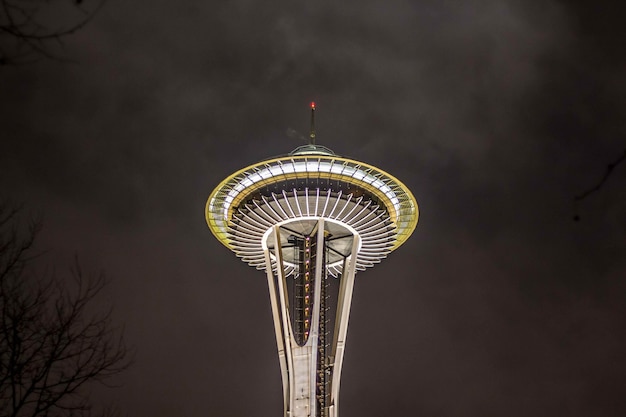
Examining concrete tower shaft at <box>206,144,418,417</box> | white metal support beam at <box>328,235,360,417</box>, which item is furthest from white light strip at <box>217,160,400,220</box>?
white metal support beam at <box>328,235,360,417</box>

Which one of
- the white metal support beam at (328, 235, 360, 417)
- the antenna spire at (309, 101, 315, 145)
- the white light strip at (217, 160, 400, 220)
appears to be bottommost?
the white metal support beam at (328, 235, 360, 417)

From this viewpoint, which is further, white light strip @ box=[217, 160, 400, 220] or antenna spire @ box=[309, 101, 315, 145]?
antenna spire @ box=[309, 101, 315, 145]

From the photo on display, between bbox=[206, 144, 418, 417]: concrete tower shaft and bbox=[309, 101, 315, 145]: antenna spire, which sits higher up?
bbox=[309, 101, 315, 145]: antenna spire

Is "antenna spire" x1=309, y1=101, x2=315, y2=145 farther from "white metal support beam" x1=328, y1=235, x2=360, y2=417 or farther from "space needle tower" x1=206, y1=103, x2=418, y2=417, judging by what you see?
"white metal support beam" x1=328, y1=235, x2=360, y2=417

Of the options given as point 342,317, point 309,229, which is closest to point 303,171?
point 309,229

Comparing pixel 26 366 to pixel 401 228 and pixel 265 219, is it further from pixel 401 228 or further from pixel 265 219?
pixel 401 228

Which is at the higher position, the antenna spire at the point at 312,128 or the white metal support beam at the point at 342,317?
the antenna spire at the point at 312,128

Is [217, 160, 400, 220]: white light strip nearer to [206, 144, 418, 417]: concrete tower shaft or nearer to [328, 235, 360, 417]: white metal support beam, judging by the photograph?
[206, 144, 418, 417]: concrete tower shaft

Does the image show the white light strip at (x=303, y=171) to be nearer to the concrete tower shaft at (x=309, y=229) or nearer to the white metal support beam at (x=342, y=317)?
the concrete tower shaft at (x=309, y=229)

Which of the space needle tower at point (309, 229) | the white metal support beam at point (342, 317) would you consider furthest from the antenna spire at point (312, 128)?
the white metal support beam at point (342, 317)

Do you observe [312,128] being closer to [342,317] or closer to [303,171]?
[303,171]
